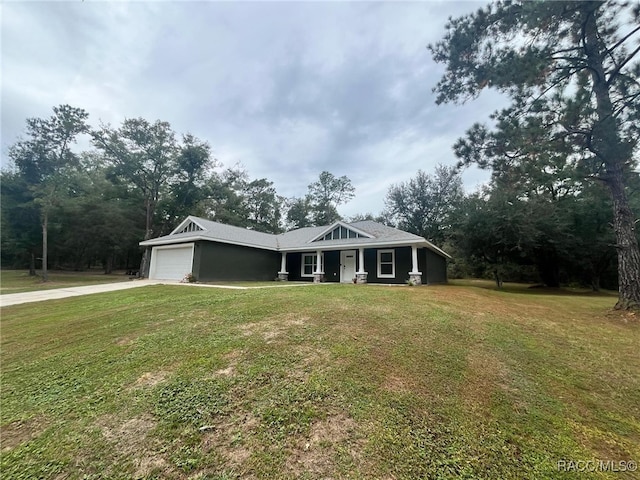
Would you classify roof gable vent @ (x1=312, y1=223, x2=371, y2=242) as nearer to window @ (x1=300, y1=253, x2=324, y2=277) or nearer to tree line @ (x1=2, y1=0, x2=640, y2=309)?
window @ (x1=300, y1=253, x2=324, y2=277)

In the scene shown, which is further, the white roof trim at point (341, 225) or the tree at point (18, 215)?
the tree at point (18, 215)

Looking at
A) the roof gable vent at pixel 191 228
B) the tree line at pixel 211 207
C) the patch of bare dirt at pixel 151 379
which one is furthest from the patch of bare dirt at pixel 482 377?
the roof gable vent at pixel 191 228

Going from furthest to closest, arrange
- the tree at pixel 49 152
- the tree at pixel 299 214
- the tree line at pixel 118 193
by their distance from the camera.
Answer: the tree at pixel 299 214
the tree line at pixel 118 193
the tree at pixel 49 152

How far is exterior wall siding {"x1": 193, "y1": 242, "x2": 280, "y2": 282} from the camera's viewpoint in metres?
13.7

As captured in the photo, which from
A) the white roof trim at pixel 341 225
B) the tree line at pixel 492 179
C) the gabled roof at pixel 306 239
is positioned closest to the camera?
the tree line at pixel 492 179

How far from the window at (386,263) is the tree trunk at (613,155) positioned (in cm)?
844

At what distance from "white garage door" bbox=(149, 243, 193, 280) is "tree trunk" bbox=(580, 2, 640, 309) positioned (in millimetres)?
15759

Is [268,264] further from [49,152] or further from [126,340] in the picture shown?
[49,152]

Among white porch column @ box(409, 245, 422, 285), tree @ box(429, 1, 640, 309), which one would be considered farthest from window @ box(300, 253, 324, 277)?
tree @ box(429, 1, 640, 309)

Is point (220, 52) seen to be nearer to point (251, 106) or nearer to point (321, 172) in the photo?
point (251, 106)

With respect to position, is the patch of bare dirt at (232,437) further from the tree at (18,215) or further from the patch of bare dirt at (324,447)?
the tree at (18,215)

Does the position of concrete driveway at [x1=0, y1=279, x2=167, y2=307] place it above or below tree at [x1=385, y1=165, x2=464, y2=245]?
below

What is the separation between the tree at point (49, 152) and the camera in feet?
63.1

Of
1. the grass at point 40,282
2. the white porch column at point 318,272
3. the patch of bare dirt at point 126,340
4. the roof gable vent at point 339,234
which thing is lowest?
the patch of bare dirt at point 126,340
